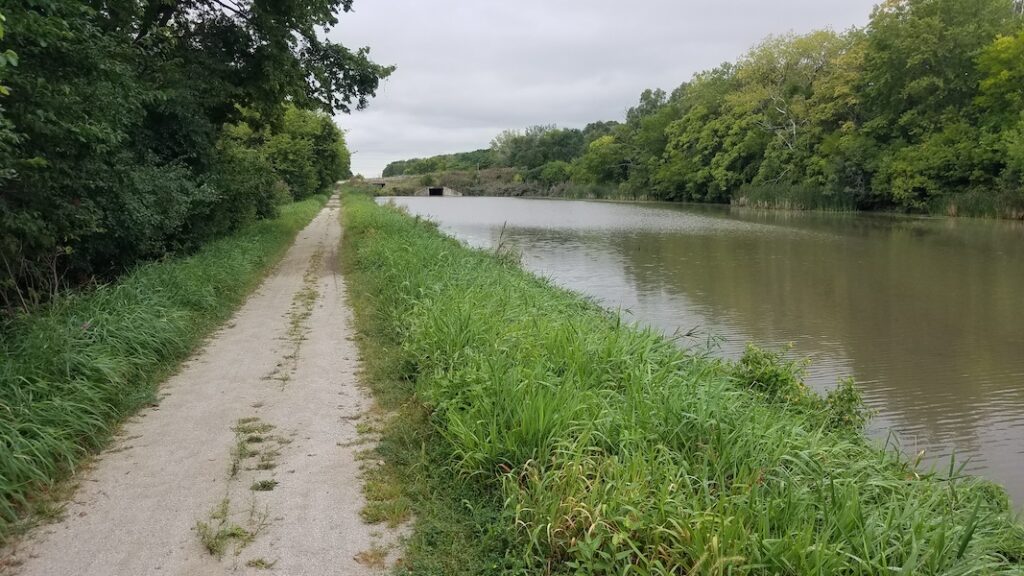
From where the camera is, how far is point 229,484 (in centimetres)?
416

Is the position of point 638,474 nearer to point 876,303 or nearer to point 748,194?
point 876,303

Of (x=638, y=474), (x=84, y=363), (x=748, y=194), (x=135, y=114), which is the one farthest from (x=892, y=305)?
(x=748, y=194)

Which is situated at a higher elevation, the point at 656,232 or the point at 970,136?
the point at 970,136

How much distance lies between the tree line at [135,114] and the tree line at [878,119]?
3220 cm

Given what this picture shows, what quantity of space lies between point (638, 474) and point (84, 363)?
485cm

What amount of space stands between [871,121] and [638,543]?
4768cm

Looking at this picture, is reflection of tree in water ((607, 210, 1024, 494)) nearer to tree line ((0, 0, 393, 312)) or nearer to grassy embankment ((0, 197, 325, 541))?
grassy embankment ((0, 197, 325, 541))

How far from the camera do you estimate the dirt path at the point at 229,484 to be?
3391 mm

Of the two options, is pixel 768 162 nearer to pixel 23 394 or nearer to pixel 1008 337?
pixel 1008 337

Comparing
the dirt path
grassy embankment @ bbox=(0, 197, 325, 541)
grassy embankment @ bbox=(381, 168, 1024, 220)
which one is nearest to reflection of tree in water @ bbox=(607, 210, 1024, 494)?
the dirt path

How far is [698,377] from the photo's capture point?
5242 millimetres

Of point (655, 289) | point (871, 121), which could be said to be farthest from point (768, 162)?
point (655, 289)

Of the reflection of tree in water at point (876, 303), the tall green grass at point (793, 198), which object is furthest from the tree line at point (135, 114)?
the tall green grass at point (793, 198)

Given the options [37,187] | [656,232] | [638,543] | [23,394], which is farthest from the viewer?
[656,232]
